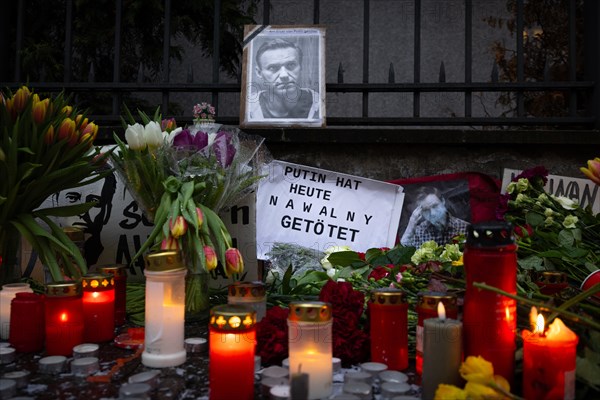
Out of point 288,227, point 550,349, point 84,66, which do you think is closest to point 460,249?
point 288,227

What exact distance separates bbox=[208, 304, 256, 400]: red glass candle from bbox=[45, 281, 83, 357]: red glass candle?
1.42 feet

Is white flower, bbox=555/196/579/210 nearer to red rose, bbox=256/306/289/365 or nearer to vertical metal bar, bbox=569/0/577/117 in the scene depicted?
vertical metal bar, bbox=569/0/577/117

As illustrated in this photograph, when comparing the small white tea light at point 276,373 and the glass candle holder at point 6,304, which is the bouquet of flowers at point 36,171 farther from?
the small white tea light at point 276,373

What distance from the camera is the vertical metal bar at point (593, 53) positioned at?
8.25ft

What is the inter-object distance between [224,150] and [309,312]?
0.75 metres

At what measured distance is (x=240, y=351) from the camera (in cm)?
99

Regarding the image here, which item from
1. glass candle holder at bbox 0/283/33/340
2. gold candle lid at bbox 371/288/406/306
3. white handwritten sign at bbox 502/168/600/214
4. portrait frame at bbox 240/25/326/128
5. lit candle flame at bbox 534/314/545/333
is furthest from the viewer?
portrait frame at bbox 240/25/326/128

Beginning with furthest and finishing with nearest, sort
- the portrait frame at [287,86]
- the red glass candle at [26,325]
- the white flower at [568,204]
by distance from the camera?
the portrait frame at [287,86] → the white flower at [568,204] → the red glass candle at [26,325]

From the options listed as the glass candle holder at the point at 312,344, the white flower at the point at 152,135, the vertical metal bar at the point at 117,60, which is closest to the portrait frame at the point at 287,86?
the vertical metal bar at the point at 117,60

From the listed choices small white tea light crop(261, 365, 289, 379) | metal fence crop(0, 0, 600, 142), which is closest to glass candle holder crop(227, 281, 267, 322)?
small white tea light crop(261, 365, 289, 379)

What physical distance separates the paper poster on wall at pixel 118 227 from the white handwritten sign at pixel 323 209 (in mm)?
601

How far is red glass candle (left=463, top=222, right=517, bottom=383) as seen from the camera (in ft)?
3.14

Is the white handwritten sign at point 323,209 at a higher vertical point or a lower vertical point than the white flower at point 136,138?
lower

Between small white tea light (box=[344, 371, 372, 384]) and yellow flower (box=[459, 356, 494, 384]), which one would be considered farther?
small white tea light (box=[344, 371, 372, 384])
